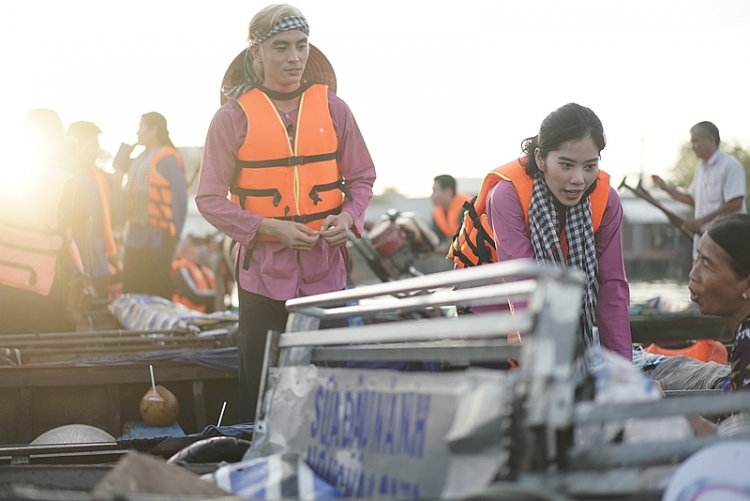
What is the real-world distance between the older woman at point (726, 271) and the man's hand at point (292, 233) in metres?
1.55

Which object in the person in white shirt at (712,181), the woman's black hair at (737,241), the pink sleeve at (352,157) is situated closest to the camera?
the woman's black hair at (737,241)

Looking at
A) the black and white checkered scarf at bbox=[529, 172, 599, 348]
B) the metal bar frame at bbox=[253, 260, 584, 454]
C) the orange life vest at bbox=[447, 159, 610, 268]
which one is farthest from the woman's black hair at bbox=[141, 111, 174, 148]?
the metal bar frame at bbox=[253, 260, 584, 454]

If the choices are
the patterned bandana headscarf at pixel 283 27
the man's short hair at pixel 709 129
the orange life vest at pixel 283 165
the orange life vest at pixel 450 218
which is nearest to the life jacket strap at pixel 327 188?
the orange life vest at pixel 283 165

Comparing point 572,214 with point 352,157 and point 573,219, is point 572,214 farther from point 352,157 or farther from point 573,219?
point 352,157

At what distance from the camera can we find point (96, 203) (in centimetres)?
900

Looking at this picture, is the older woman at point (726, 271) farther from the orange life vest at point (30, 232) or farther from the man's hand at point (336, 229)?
the orange life vest at point (30, 232)

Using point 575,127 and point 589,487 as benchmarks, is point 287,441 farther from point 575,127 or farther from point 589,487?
point 575,127

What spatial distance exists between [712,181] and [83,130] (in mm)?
6038

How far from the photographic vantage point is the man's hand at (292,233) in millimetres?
4047

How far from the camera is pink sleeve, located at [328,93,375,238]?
4426mm

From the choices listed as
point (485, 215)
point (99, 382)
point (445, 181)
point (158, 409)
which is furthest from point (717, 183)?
point (99, 382)

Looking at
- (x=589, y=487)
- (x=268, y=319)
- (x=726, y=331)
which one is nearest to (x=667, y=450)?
(x=589, y=487)

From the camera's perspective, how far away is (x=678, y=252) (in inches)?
1125

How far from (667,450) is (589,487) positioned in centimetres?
24
